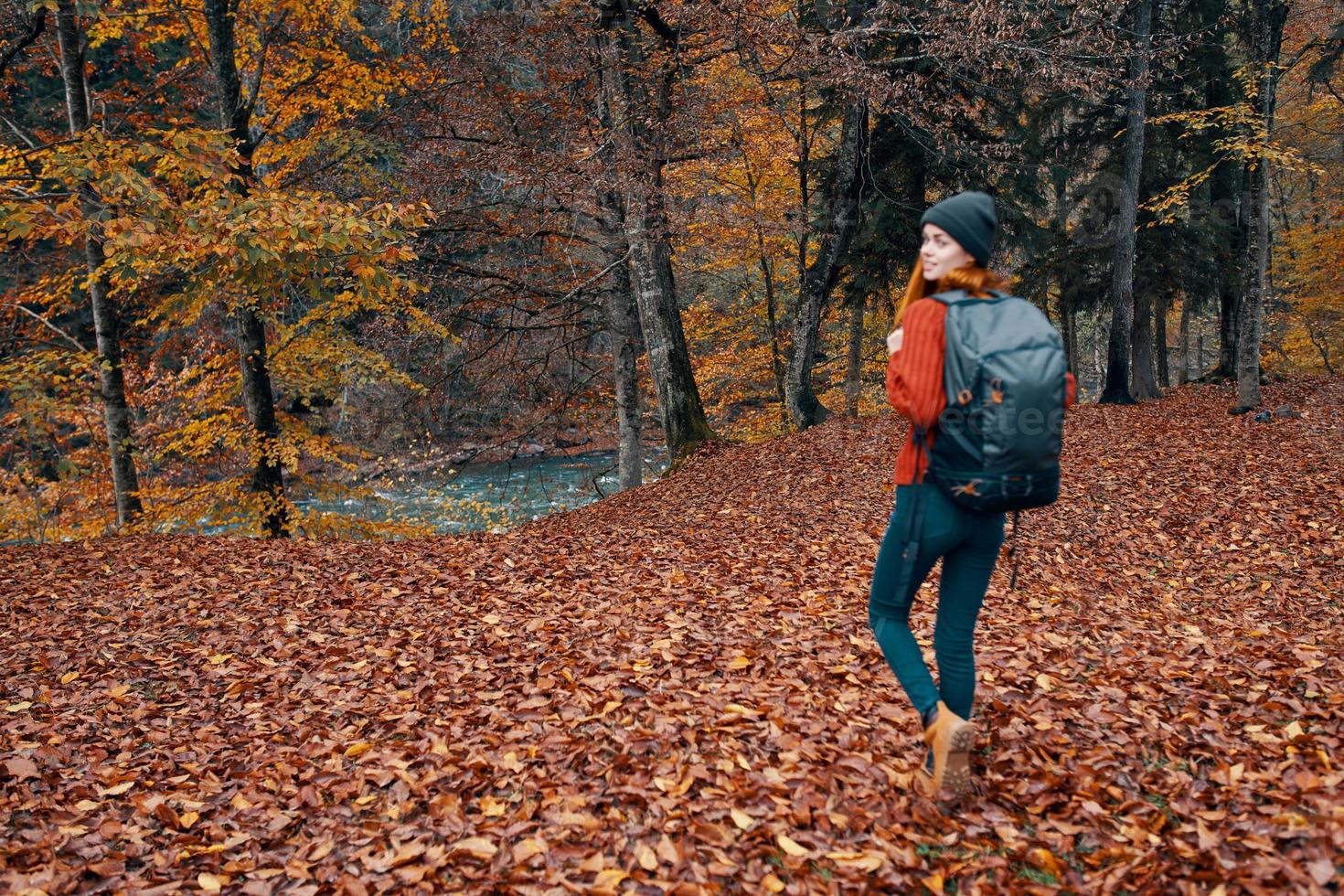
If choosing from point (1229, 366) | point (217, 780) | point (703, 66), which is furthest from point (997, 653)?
point (1229, 366)

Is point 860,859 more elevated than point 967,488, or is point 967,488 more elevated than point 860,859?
point 967,488

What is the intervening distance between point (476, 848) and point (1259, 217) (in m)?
15.8

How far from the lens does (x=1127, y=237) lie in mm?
15000

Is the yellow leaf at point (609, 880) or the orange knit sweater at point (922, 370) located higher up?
the orange knit sweater at point (922, 370)

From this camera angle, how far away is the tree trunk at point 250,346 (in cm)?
964

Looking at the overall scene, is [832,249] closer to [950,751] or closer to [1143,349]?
[1143,349]

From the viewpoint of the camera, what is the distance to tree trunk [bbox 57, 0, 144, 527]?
9.55 metres

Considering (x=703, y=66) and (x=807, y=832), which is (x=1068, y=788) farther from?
(x=703, y=66)

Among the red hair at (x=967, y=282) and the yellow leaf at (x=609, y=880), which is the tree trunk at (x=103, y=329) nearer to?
the yellow leaf at (x=609, y=880)

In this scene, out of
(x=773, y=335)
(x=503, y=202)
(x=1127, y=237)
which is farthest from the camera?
(x=773, y=335)

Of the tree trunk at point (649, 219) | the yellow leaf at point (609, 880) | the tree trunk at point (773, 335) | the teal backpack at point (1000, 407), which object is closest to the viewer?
the teal backpack at point (1000, 407)

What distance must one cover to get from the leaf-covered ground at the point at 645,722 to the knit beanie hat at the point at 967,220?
2139 mm

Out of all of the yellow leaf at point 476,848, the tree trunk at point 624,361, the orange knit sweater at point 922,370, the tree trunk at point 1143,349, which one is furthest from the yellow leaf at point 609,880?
the tree trunk at point 1143,349

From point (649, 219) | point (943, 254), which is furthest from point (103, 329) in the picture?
point (943, 254)
